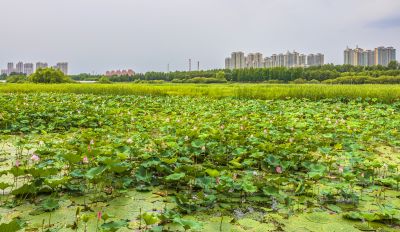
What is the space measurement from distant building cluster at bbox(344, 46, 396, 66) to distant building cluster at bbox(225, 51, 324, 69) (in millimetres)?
11296

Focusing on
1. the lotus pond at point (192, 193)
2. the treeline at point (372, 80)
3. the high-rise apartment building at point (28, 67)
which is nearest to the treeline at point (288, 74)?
the treeline at point (372, 80)

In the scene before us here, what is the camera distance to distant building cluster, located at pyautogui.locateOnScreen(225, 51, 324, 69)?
347 ft

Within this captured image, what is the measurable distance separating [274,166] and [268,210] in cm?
101

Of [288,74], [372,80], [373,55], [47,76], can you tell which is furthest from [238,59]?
[47,76]

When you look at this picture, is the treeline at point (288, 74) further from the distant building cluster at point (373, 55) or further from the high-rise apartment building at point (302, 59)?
the high-rise apartment building at point (302, 59)

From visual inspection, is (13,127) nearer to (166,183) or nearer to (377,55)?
(166,183)

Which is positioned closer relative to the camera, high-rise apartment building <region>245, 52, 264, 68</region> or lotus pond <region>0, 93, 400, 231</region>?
Result: lotus pond <region>0, 93, 400, 231</region>

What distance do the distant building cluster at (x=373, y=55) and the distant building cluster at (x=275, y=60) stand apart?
11.3 metres

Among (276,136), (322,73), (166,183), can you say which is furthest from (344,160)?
(322,73)

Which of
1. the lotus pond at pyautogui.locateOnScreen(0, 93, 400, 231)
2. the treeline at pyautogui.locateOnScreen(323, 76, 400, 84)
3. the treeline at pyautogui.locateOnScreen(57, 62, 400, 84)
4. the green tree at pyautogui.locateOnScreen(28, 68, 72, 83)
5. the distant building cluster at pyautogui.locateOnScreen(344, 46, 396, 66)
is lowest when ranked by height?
the lotus pond at pyautogui.locateOnScreen(0, 93, 400, 231)

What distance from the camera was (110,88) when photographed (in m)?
18.8

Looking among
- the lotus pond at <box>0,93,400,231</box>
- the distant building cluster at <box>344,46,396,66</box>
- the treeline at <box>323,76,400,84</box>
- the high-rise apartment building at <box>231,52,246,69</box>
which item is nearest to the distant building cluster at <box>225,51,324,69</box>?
the high-rise apartment building at <box>231,52,246,69</box>

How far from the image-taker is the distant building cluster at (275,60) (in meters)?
106

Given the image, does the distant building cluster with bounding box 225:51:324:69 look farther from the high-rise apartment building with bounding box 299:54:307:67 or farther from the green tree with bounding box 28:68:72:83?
the green tree with bounding box 28:68:72:83
